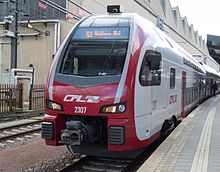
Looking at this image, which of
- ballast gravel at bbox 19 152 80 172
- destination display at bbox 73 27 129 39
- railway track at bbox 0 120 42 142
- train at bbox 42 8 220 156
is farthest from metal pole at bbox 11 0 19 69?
destination display at bbox 73 27 129 39

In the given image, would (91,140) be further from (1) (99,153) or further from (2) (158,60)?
(2) (158,60)

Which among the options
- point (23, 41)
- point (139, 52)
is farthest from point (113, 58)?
point (23, 41)

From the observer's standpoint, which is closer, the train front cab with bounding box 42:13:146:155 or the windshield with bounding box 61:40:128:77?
the train front cab with bounding box 42:13:146:155

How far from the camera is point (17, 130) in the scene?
13.9 meters

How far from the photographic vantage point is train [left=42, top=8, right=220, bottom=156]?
23.4 feet

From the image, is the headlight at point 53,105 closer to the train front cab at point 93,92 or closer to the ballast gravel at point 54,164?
the train front cab at point 93,92

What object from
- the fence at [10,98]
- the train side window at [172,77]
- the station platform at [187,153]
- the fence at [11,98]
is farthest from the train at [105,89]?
the fence at [10,98]

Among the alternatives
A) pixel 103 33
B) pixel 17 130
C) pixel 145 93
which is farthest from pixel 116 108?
pixel 17 130

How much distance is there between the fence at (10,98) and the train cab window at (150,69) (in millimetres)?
11122

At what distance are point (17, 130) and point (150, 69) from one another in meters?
7.24

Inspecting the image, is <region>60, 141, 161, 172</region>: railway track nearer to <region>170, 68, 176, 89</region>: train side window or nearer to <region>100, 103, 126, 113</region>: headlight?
<region>100, 103, 126, 113</region>: headlight

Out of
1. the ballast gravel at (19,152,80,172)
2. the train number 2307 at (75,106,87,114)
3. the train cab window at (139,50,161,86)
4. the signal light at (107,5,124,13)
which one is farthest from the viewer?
the signal light at (107,5,124,13)

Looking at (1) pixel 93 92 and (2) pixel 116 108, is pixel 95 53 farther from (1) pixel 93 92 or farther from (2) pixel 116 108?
(2) pixel 116 108

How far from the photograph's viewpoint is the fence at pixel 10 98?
18322mm
